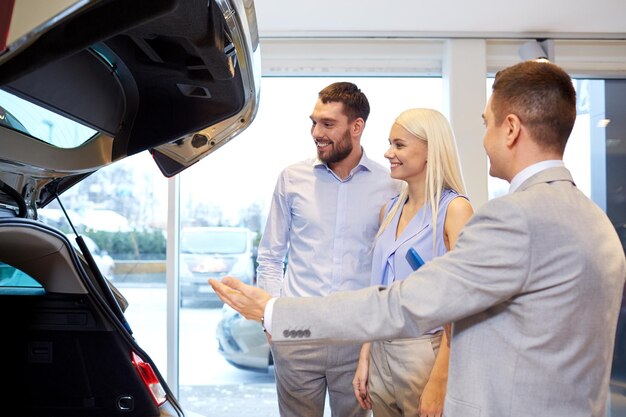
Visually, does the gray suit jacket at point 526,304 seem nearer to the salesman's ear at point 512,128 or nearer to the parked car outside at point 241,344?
the salesman's ear at point 512,128

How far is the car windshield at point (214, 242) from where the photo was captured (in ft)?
13.7

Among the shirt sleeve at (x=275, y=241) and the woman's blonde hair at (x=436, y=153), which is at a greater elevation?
the woman's blonde hair at (x=436, y=153)

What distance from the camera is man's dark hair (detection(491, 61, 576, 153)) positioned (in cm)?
128

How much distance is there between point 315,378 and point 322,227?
0.55m

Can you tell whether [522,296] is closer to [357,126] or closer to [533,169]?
[533,169]

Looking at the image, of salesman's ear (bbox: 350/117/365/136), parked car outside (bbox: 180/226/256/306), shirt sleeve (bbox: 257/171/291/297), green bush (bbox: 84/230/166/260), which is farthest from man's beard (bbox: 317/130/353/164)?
green bush (bbox: 84/230/166/260)

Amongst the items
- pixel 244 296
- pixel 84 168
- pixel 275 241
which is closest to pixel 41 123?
pixel 84 168

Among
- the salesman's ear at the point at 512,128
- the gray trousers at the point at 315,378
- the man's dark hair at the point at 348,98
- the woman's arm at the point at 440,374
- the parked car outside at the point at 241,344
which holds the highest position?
the man's dark hair at the point at 348,98

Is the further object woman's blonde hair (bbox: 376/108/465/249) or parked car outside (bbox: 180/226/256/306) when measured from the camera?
parked car outside (bbox: 180/226/256/306)

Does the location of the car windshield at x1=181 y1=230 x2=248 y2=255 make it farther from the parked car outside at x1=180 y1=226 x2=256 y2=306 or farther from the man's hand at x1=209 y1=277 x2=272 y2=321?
the man's hand at x1=209 y1=277 x2=272 y2=321

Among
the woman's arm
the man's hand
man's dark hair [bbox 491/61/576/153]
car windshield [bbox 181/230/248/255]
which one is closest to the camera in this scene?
man's dark hair [bbox 491/61/576/153]

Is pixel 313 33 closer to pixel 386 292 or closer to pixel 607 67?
pixel 607 67

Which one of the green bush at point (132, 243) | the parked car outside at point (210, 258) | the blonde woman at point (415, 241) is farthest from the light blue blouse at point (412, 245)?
the green bush at point (132, 243)

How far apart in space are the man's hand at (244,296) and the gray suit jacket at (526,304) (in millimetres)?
208
